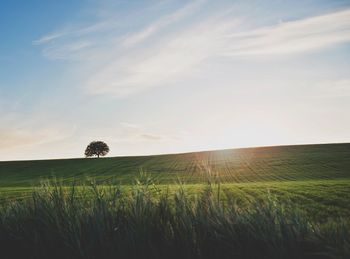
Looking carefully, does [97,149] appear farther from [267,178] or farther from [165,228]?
[165,228]

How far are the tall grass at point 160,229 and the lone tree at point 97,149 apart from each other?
95.7 metres

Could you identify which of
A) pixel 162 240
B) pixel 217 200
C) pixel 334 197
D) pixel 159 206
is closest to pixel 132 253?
pixel 162 240

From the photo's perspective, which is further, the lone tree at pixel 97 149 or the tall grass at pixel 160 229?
the lone tree at pixel 97 149

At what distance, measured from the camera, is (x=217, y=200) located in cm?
600

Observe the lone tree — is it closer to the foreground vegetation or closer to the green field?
the green field

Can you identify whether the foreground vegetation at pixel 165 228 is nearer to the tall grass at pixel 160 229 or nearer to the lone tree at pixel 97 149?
the tall grass at pixel 160 229

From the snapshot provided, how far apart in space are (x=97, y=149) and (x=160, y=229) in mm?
97487

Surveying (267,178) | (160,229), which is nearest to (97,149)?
(267,178)

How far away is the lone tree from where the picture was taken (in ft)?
332

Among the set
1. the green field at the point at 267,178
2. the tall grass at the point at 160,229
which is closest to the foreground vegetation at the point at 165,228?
the tall grass at the point at 160,229

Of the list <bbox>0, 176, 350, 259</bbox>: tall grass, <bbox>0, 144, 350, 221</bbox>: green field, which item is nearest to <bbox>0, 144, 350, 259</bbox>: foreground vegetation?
<bbox>0, 176, 350, 259</bbox>: tall grass

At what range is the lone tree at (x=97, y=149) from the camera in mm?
101250

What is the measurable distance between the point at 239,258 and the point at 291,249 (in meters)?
0.70

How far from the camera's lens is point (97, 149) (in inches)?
3986
